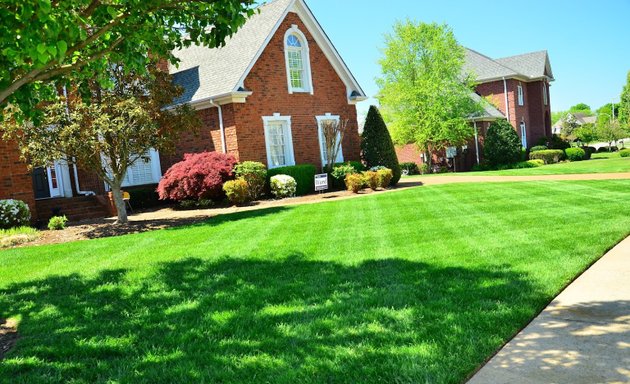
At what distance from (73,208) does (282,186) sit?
7230 millimetres

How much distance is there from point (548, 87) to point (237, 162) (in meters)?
36.5

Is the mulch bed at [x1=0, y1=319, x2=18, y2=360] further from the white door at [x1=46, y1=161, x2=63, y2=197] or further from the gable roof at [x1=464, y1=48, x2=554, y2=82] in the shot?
the gable roof at [x1=464, y1=48, x2=554, y2=82]

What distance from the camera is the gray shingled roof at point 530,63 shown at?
135 ft

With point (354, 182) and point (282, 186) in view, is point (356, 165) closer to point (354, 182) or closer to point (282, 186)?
point (354, 182)

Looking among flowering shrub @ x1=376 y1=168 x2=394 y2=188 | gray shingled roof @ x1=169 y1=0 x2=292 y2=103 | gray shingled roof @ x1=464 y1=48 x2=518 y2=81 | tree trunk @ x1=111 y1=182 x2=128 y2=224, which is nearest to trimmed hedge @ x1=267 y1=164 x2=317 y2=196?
flowering shrub @ x1=376 y1=168 x2=394 y2=188

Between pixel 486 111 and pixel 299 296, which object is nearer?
pixel 299 296

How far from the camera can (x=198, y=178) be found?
17484mm

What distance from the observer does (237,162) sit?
61.1ft

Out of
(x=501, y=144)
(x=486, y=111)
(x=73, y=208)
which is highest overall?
(x=486, y=111)

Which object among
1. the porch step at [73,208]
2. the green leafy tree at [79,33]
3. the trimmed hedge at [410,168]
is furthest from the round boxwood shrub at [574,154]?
the green leafy tree at [79,33]

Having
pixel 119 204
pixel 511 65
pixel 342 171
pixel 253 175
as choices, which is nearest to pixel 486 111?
pixel 511 65

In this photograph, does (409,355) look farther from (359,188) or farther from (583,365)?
(359,188)

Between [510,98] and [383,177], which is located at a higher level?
[510,98]

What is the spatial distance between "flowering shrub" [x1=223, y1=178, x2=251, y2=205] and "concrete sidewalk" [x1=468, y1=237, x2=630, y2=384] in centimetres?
1280
